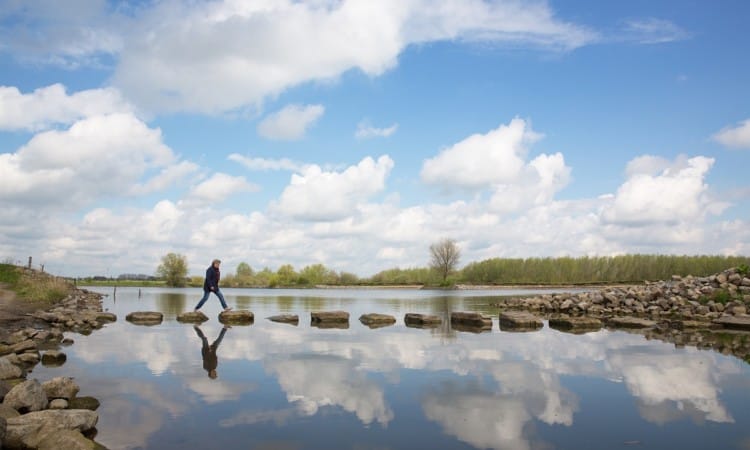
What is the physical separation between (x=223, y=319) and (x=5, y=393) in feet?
43.2

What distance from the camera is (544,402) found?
7.98 meters

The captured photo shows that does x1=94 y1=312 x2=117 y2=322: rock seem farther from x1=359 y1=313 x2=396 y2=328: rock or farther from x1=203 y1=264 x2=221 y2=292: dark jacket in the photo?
x1=359 y1=313 x2=396 y2=328: rock

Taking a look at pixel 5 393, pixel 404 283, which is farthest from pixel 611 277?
pixel 5 393

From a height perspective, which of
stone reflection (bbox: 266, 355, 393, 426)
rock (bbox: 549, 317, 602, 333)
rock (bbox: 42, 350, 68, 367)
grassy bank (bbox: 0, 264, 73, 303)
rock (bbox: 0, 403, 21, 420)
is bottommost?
rock (bbox: 549, 317, 602, 333)

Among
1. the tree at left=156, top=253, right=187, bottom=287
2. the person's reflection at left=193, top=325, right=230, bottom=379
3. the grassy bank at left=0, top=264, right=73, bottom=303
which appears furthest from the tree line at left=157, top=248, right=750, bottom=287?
the person's reflection at left=193, top=325, right=230, bottom=379

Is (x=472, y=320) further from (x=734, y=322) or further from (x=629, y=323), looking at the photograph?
(x=734, y=322)

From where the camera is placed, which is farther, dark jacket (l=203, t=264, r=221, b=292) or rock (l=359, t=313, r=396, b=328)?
dark jacket (l=203, t=264, r=221, b=292)

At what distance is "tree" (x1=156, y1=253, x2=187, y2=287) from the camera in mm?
94675

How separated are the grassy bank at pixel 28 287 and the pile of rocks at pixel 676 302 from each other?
1073 inches

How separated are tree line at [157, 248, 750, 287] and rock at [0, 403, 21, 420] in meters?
89.3

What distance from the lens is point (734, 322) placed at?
19234 millimetres

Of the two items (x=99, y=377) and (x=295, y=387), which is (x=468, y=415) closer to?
(x=295, y=387)

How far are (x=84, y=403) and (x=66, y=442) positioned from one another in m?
2.05

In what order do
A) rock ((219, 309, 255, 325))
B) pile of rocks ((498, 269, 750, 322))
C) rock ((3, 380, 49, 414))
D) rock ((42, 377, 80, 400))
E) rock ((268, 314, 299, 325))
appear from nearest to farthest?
rock ((3, 380, 49, 414)) < rock ((42, 377, 80, 400)) < rock ((219, 309, 255, 325)) < rock ((268, 314, 299, 325)) < pile of rocks ((498, 269, 750, 322))
